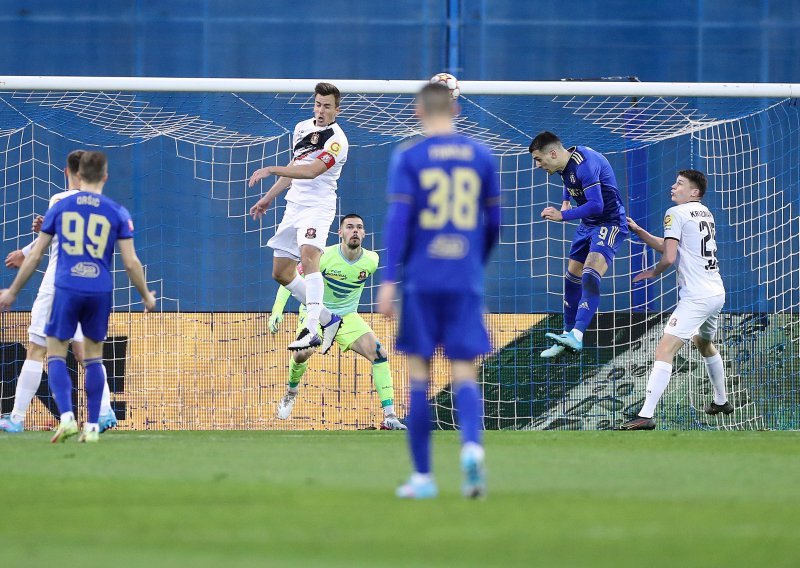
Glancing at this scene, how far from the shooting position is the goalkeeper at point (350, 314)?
46.1 feet

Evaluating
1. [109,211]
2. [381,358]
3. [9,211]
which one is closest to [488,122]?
[381,358]

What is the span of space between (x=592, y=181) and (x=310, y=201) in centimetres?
270

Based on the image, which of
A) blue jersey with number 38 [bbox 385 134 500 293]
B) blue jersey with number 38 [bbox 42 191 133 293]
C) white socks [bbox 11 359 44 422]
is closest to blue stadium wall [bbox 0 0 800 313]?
white socks [bbox 11 359 44 422]

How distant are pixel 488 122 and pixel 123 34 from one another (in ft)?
22.1

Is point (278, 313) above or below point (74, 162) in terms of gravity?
below

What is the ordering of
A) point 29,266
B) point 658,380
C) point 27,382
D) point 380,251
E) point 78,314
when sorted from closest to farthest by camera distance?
point 78,314, point 29,266, point 27,382, point 658,380, point 380,251

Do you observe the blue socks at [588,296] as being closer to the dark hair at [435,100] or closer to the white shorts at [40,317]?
the white shorts at [40,317]

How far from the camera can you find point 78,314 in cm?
1003

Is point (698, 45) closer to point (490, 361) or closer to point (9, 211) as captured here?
point (490, 361)

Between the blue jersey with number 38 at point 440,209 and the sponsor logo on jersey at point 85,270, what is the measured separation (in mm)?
4081

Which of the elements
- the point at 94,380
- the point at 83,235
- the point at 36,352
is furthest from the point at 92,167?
the point at 36,352

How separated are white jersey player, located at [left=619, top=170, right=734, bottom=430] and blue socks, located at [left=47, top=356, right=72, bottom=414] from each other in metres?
5.61

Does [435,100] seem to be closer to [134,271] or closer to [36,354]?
[134,271]

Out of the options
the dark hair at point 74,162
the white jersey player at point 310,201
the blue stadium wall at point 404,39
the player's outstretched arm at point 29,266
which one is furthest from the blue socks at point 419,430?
the blue stadium wall at point 404,39
